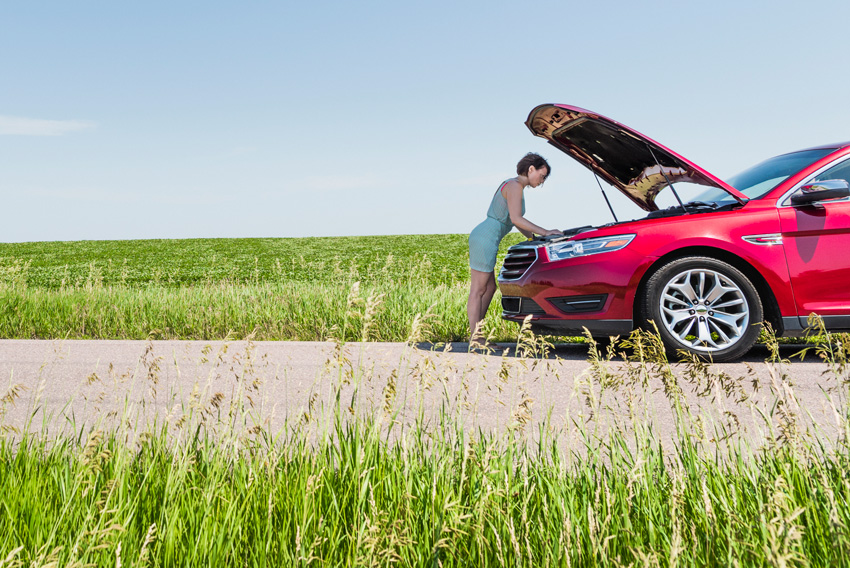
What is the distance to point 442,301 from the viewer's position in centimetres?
930

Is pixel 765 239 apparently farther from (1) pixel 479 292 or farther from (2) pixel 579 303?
(1) pixel 479 292

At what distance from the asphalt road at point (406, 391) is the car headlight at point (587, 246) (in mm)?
899

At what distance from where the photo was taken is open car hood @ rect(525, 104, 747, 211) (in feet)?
20.0

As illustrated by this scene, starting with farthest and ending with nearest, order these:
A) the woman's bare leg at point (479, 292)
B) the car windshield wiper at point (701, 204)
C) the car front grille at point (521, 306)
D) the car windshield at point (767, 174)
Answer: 1. the woman's bare leg at point (479, 292)
2. the car windshield wiper at point (701, 204)
3. the car front grille at point (521, 306)
4. the car windshield at point (767, 174)

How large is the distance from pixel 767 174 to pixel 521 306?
250 centimetres

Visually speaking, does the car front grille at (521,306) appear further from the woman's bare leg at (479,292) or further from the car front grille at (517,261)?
the woman's bare leg at (479,292)

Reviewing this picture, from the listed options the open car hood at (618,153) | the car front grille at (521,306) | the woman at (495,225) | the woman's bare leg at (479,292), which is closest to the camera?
the open car hood at (618,153)

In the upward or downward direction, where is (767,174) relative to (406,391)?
upward

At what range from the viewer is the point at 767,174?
650cm

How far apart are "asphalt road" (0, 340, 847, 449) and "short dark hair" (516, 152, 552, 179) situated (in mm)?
1808

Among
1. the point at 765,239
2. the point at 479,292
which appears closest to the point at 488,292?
the point at 479,292

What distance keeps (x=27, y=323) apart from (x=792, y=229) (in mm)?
9093

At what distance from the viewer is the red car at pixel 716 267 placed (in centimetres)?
583

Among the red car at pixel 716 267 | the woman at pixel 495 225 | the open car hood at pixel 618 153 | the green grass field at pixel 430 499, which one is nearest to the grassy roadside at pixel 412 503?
the green grass field at pixel 430 499
